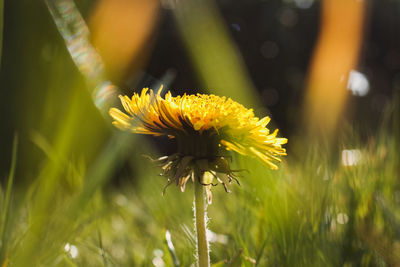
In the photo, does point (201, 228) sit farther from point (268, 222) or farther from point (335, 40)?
point (335, 40)

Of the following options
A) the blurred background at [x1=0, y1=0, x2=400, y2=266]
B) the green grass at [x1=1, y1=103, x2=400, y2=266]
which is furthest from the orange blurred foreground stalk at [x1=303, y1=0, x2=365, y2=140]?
the green grass at [x1=1, y1=103, x2=400, y2=266]

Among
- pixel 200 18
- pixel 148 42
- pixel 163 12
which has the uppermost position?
pixel 163 12

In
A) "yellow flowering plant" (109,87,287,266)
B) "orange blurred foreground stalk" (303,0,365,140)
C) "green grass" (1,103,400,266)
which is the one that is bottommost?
"green grass" (1,103,400,266)

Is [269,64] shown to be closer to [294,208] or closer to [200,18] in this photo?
[200,18]

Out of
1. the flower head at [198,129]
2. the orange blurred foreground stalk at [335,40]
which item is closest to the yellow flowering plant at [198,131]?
the flower head at [198,129]

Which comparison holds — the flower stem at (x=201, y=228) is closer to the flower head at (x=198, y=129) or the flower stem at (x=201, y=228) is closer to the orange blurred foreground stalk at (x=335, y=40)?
the flower head at (x=198, y=129)

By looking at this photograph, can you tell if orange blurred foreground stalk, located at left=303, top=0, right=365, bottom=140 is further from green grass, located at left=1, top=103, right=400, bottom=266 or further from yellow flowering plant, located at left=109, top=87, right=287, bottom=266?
yellow flowering plant, located at left=109, top=87, right=287, bottom=266

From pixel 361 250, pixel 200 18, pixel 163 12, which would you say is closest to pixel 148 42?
pixel 163 12

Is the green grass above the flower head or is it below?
below
